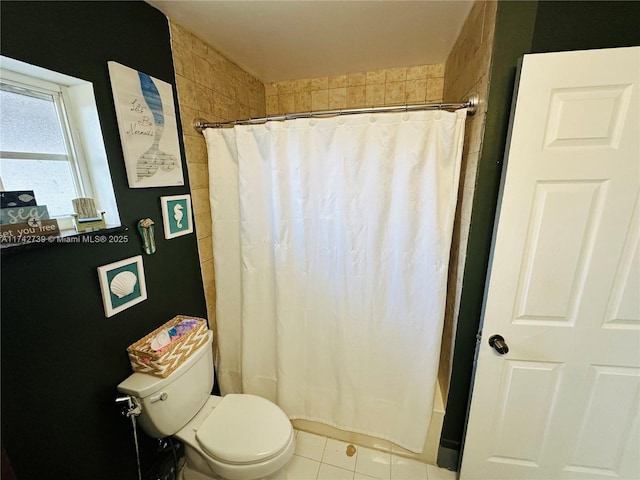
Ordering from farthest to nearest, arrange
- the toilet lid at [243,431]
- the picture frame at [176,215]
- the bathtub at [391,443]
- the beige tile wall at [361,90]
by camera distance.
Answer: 1. the beige tile wall at [361,90]
2. the bathtub at [391,443]
3. the picture frame at [176,215]
4. the toilet lid at [243,431]

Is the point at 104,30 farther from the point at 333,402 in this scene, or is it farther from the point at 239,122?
the point at 333,402

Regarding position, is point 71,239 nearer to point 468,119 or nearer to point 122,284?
point 122,284

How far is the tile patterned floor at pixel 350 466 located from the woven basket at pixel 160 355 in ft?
2.53

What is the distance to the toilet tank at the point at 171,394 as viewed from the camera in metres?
1.07

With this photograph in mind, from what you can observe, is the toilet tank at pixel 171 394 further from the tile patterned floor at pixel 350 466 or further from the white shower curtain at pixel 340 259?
the tile patterned floor at pixel 350 466

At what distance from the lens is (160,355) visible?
1091mm

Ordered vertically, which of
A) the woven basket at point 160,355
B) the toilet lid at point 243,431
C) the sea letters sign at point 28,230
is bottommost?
the toilet lid at point 243,431

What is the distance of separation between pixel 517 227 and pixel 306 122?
965 millimetres

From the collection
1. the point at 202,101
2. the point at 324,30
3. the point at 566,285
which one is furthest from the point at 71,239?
the point at 566,285

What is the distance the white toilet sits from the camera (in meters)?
1.09

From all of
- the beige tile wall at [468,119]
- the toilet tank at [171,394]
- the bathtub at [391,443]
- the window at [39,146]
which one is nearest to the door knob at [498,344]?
the beige tile wall at [468,119]

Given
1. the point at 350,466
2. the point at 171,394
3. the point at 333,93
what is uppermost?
the point at 333,93

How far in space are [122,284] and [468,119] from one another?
5.32ft

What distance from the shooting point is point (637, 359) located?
3.32ft
